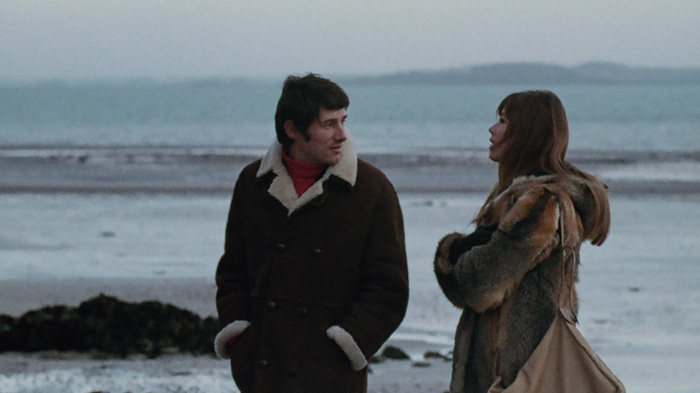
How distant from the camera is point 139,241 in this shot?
1296 centimetres

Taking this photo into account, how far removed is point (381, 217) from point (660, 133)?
50.5 meters

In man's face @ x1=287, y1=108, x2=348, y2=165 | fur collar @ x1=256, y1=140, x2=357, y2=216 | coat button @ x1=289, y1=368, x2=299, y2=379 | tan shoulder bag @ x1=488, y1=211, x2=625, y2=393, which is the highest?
man's face @ x1=287, y1=108, x2=348, y2=165

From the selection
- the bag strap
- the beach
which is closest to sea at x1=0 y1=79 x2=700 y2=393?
the beach

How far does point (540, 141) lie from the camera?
3443 mm

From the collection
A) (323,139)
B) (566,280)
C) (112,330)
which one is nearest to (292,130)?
(323,139)

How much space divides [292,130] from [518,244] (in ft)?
2.61

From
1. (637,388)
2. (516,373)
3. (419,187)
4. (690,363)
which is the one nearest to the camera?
(516,373)

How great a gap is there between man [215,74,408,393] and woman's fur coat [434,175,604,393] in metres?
0.22

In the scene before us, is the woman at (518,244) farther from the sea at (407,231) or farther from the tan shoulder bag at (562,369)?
the sea at (407,231)

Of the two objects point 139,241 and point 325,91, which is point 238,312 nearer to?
point 325,91

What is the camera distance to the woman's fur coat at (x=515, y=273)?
10.9 feet

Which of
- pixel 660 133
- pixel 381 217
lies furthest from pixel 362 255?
pixel 660 133

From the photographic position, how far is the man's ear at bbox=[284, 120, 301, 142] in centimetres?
354

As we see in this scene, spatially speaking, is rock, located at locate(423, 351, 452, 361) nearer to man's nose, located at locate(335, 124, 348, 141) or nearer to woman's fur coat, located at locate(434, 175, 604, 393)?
woman's fur coat, located at locate(434, 175, 604, 393)
